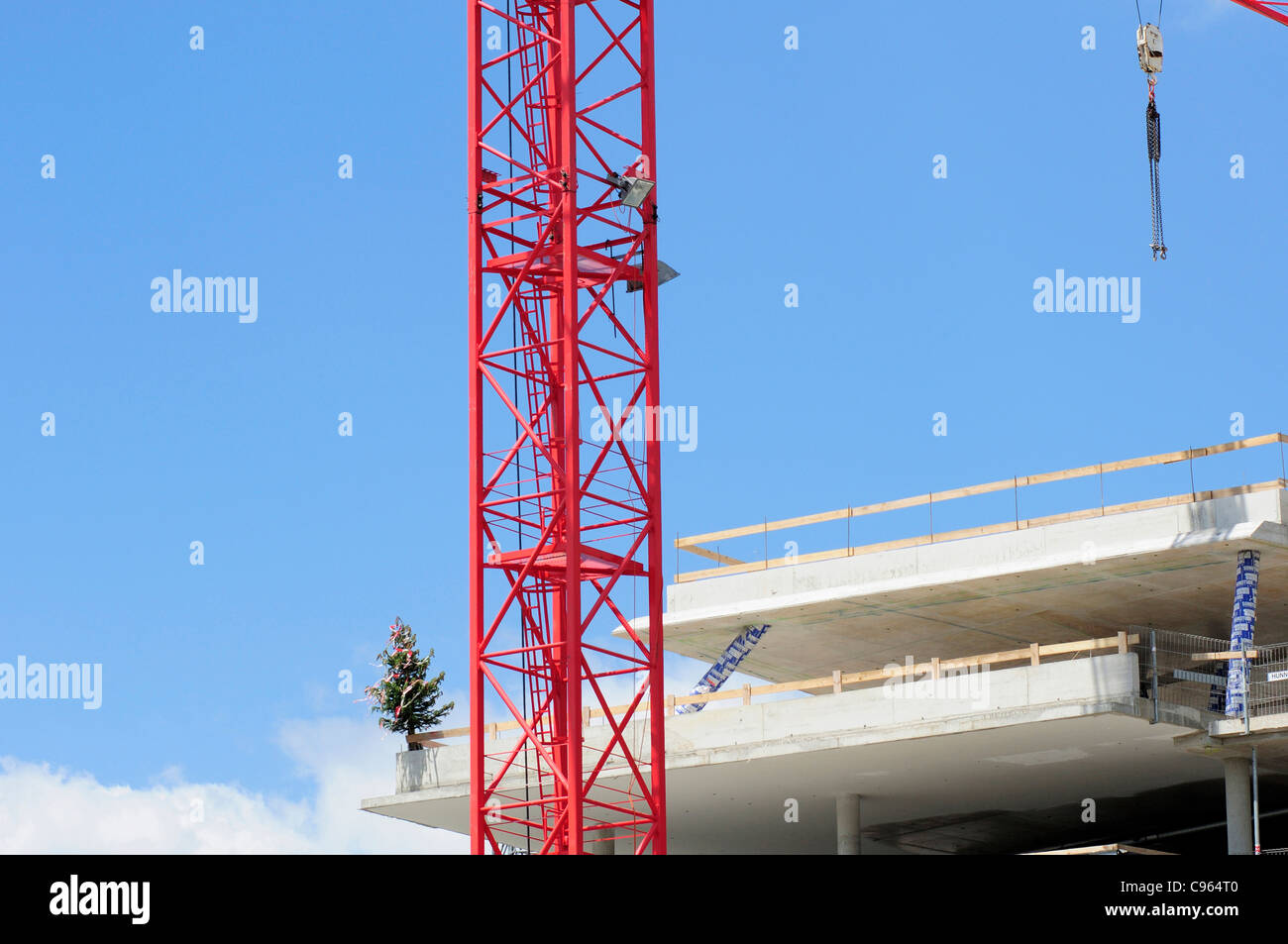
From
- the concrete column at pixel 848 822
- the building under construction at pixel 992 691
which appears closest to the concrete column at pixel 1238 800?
the building under construction at pixel 992 691

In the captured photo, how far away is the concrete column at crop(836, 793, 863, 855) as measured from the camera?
44.3 meters

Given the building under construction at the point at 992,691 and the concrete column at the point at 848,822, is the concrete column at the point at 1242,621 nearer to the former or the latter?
the building under construction at the point at 992,691

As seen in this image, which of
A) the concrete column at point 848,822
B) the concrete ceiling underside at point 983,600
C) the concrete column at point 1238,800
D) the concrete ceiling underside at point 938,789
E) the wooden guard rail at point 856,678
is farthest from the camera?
the concrete column at point 848,822

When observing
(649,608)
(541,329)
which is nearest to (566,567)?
(649,608)

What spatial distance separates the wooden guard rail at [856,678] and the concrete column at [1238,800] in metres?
3.34

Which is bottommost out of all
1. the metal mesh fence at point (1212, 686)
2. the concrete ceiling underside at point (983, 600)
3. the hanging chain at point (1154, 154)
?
the metal mesh fence at point (1212, 686)

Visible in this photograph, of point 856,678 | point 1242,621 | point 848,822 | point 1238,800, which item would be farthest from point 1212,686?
point 848,822

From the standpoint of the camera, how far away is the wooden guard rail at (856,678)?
37500 mm

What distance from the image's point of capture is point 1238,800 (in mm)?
39125

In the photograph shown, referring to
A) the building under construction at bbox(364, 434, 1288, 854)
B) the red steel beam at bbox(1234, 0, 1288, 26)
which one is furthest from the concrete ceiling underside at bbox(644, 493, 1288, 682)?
the red steel beam at bbox(1234, 0, 1288, 26)

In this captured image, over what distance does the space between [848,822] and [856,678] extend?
5.71 meters
